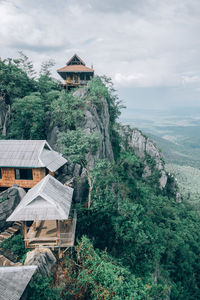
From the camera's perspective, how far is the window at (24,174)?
635 inches

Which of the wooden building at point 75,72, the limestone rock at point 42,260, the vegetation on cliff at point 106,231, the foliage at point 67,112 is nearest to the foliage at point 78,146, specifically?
the vegetation on cliff at point 106,231

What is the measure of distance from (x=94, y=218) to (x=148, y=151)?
3488cm

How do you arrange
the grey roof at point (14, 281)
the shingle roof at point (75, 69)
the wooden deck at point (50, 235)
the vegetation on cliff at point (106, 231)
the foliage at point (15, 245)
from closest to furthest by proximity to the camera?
the grey roof at point (14, 281) → the vegetation on cliff at point (106, 231) → the wooden deck at point (50, 235) → the foliage at point (15, 245) → the shingle roof at point (75, 69)

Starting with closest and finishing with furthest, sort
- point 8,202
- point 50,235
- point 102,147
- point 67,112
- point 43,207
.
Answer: point 43,207
point 50,235
point 8,202
point 67,112
point 102,147

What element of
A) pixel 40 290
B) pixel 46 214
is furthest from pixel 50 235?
pixel 40 290

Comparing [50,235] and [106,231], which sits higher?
[50,235]

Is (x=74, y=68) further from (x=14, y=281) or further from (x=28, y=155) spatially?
(x=14, y=281)

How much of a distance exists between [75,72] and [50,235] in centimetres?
2540

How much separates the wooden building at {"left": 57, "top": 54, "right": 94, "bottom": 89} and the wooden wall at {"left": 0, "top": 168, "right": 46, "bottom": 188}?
1892 centimetres

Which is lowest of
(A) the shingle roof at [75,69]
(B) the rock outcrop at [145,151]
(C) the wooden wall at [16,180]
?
(B) the rock outcrop at [145,151]

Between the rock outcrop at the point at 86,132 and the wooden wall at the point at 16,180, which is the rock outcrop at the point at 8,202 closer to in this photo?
the wooden wall at the point at 16,180

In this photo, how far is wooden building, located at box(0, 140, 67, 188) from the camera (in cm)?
1572

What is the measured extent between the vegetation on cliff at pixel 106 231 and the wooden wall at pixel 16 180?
313cm

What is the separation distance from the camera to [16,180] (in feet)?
53.4
